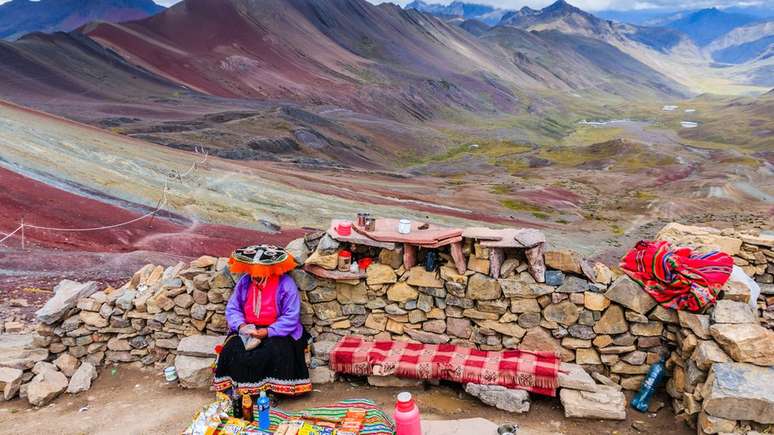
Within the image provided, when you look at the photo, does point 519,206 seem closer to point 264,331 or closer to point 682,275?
point 682,275

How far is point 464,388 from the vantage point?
6.71m

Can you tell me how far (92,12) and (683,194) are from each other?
531ft

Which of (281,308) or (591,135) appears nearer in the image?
(281,308)

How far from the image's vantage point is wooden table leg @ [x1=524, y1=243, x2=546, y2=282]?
259 inches

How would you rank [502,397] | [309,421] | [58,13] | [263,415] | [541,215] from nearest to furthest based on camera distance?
[263,415]
[309,421]
[502,397]
[541,215]
[58,13]

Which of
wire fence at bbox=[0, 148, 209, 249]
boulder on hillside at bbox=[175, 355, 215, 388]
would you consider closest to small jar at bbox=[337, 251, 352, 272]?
boulder on hillside at bbox=[175, 355, 215, 388]

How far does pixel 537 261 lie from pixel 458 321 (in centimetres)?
140

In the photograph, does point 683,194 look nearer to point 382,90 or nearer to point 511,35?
point 382,90

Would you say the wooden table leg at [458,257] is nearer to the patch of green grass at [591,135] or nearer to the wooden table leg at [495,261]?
the wooden table leg at [495,261]

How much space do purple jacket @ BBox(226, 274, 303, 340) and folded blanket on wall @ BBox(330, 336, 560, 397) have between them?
0.75 m

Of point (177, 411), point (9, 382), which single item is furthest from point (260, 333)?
point (9, 382)

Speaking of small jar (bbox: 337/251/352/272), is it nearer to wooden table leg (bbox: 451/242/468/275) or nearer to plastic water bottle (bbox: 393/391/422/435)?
wooden table leg (bbox: 451/242/468/275)

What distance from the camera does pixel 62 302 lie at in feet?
24.2

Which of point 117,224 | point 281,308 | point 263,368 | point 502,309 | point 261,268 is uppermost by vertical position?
Result: point 117,224
